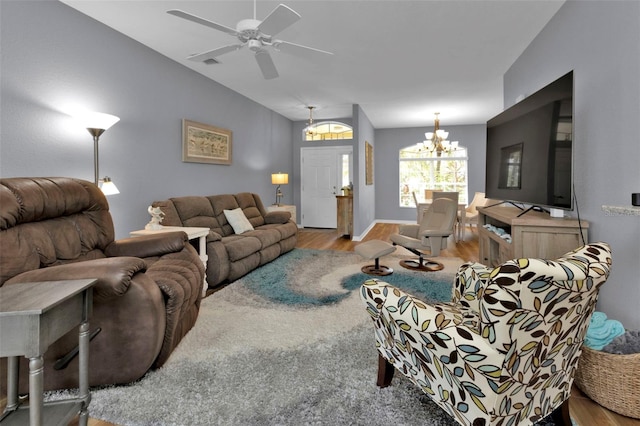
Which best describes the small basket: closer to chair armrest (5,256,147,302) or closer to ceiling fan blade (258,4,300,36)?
chair armrest (5,256,147,302)

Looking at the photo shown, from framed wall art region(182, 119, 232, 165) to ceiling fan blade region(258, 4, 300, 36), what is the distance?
2301 millimetres

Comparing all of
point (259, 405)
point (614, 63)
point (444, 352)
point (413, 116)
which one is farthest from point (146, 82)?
point (413, 116)

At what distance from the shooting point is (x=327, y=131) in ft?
24.6

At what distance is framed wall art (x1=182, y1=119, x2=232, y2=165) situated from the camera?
160 inches

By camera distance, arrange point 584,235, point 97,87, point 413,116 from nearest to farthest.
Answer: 1. point 584,235
2. point 97,87
3. point 413,116

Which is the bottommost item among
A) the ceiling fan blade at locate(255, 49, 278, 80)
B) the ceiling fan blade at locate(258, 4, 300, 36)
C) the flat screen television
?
the flat screen television

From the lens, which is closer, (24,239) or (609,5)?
(24,239)

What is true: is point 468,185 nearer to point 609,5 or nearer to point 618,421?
point 609,5

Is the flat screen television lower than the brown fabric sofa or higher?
higher

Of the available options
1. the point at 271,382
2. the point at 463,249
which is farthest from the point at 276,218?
the point at 271,382

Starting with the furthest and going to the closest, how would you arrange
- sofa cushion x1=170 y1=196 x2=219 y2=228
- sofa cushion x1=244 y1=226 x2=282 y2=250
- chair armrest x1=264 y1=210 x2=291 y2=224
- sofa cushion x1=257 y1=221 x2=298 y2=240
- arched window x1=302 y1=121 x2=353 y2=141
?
arched window x1=302 y1=121 x2=353 y2=141 → chair armrest x1=264 y1=210 x2=291 y2=224 → sofa cushion x1=257 y1=221 x2=298 y2=240 → sofa cushion x1=244 y1=226 x2=282 y2=250 → sofa cushion x1=170 y1=196 x2=219 y2=228

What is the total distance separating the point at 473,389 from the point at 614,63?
7.21 ft

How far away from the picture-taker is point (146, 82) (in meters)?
3.47

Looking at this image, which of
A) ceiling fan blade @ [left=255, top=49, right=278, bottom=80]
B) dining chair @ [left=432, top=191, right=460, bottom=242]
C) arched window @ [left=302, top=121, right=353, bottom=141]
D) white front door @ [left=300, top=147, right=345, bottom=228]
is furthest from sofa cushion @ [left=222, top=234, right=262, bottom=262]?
arched window @ [left=302, top=121, right=353, bottom=141]
